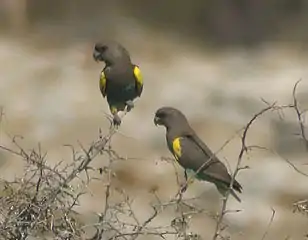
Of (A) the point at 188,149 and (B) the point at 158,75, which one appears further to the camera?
(B) the point at 158,75

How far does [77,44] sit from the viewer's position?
3953 millimetres

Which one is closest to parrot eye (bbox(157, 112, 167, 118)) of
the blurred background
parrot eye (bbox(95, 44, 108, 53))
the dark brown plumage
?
the dark brown plumage

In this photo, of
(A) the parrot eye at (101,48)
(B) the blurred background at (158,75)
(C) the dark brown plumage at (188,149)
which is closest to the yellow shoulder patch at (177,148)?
(C) the dark brown plumage at (188,149)

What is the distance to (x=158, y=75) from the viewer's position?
3.84m

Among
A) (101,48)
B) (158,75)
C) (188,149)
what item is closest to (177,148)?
(188,149)

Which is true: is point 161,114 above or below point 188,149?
above

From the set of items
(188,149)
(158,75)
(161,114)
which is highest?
(158,75)

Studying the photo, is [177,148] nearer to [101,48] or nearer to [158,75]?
[101,48]

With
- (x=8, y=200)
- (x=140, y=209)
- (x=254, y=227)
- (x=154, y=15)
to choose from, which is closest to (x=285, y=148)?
(x=254, y=227)

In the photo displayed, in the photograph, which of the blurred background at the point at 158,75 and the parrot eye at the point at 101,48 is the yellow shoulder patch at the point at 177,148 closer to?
the parrot eye at the point at 101,48

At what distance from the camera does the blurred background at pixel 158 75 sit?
3498mm

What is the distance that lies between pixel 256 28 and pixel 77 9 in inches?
31.7

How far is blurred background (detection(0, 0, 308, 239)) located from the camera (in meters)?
3.50

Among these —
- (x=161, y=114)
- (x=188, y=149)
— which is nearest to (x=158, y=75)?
(x=161, y=114)
